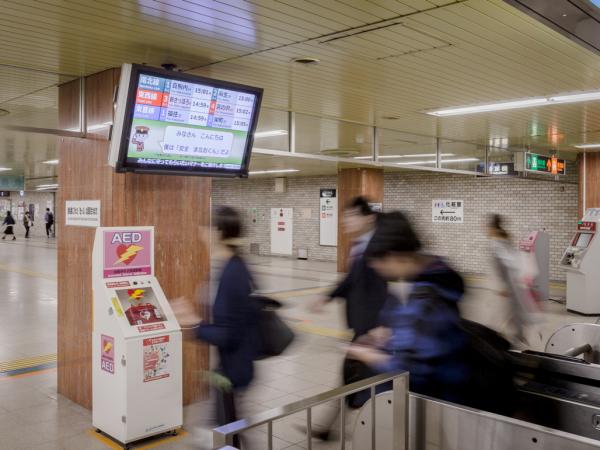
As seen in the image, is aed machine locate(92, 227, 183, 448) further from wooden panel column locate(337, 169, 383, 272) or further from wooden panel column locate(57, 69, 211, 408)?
wooden panel column locate(337, 169, 383, 272)

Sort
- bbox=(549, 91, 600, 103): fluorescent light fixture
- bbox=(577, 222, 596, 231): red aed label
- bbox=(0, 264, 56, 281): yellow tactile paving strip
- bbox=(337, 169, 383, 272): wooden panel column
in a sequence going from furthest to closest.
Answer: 1. bbox=(337, 169, 383, 272): wooden panel column
2. bbox=(0, 264, 56, 281): yellow tactile paving strip
3. bbox=(577, 222, 596, 231): red aed label
4. bbox=(549, 91, 600, 103): fluorescent light fixture

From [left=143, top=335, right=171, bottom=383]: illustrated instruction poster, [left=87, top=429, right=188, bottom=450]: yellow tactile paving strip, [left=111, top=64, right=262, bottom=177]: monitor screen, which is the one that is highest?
[left=111, top=64, right=262, bottom=177]: monitor screen

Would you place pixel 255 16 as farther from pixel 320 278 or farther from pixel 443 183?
pixel 443 183

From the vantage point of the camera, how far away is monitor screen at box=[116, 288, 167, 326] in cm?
438

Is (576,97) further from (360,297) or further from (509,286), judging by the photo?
(360,297)

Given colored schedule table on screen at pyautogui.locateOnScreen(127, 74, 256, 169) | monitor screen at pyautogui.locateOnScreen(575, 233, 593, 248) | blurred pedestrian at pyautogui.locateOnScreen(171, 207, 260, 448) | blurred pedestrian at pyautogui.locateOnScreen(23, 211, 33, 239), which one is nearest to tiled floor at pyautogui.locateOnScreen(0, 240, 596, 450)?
blurred pedestrian at pyautogui.locateOnScreen(171, 207, 260, 448)

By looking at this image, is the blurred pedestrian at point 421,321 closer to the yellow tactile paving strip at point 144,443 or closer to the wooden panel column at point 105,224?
the yellow tactile paving strip at point 144,443

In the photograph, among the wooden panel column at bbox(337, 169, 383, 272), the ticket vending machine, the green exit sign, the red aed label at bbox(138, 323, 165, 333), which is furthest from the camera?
the wooden panel column at bbox(337, 169, 383, 272)

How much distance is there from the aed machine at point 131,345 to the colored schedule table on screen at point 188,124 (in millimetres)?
701

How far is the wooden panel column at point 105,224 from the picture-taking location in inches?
196

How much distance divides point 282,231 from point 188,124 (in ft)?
52.9

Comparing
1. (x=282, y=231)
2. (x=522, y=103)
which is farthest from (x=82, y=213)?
(x=282, y=231)

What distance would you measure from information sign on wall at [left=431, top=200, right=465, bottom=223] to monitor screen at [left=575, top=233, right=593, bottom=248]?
18.9ft

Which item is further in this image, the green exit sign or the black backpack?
the green exit sign
